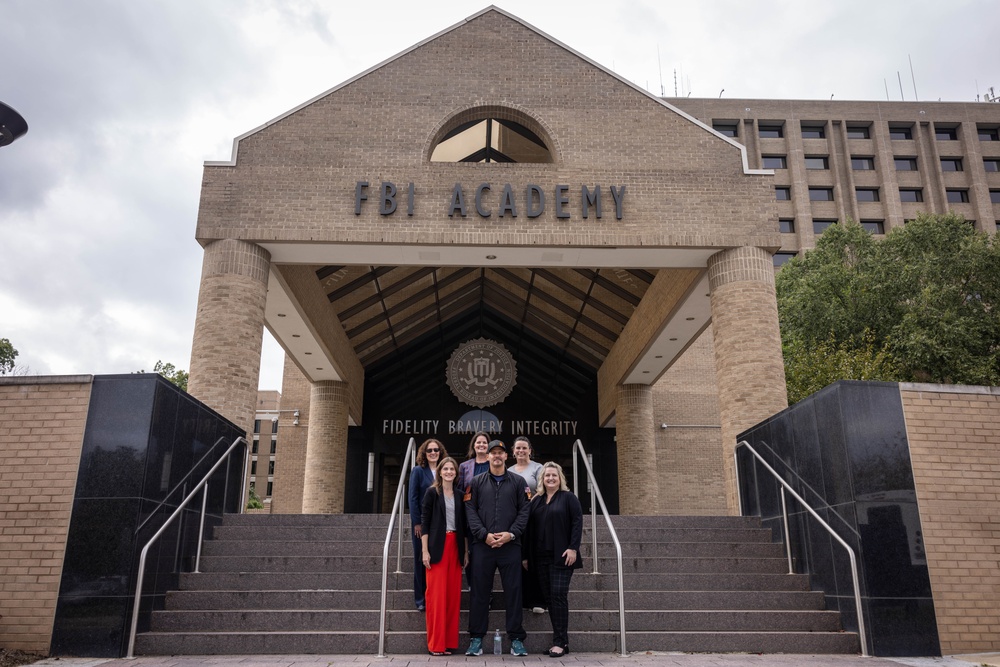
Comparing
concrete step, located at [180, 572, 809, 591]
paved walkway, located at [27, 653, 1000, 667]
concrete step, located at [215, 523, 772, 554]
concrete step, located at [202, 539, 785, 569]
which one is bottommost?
paved walkway, located at [27, 653, 1000, 667]

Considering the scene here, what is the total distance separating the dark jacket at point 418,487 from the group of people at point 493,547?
1 cm

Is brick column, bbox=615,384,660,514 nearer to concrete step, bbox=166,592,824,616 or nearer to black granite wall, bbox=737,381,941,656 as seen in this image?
black granite wall, bbox=737,381,941,656

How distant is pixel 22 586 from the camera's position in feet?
21.4

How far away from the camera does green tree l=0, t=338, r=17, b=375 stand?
4184cm

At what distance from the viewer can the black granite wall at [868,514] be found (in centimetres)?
664

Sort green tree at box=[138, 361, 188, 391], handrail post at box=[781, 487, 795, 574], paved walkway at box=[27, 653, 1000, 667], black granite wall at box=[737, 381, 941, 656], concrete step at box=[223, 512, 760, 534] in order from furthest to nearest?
green tree at box=[138, 361, 188, 391] → concrete step at box=[223, 512, 760, 534] → handrail post at box=[781, 487, 795, 574] → black granite wall at box=[737, 381, 941, 656] → paved walkway at box=[27, 653, 1000, 667]

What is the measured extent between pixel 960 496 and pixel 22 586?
849 cm

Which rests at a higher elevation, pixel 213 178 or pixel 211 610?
pixel 213 178

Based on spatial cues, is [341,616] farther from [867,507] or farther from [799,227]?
[799,227]

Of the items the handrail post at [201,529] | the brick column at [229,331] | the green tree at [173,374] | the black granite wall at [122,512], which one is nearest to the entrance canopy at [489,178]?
the brick column at [229,331]

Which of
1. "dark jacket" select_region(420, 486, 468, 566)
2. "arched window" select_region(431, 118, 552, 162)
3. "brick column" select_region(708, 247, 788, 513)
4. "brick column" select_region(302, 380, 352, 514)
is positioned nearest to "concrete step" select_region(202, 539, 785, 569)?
"dark jacket" select_region(420, 486, 468, 566)

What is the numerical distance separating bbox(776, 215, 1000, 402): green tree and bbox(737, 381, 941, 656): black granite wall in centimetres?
1149

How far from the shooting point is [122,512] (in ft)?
22.2

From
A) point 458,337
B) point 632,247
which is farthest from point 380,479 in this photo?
point 632,247
